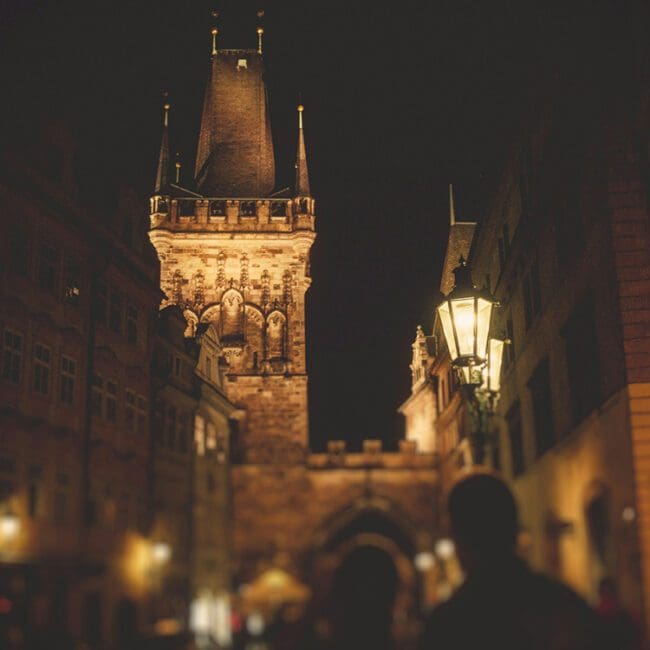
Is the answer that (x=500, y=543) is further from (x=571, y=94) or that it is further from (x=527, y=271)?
(x=527, y=271)

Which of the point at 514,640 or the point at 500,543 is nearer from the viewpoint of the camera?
the point at 514,640

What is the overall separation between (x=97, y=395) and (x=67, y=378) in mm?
1804

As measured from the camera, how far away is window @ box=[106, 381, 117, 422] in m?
27.6

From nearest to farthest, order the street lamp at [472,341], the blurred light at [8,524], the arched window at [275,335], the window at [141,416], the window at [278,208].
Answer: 1. the street lamp at [472,341]
2. the blurred light at [8,524]
3. the window at [141,416]
4. the arched window at [275,335]
5. the window at [278,208]

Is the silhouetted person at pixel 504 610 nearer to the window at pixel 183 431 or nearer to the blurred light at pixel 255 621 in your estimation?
the blurred light at pixel 255 621

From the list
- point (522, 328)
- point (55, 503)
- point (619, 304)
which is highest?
point (522, 328)

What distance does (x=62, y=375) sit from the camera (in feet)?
81.3

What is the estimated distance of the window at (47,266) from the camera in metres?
24.3

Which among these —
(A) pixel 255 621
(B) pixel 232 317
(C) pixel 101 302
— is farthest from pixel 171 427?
(B) pixel 232 317

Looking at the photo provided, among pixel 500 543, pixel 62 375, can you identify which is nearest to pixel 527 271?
pixel 62 375

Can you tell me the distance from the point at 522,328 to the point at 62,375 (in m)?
11.2

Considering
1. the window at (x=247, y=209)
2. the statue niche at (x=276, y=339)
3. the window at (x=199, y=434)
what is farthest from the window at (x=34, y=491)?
the window at (x=247, y=209)

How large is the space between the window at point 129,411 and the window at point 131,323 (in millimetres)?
1658

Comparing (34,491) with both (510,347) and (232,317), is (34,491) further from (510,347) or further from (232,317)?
(232,317)
